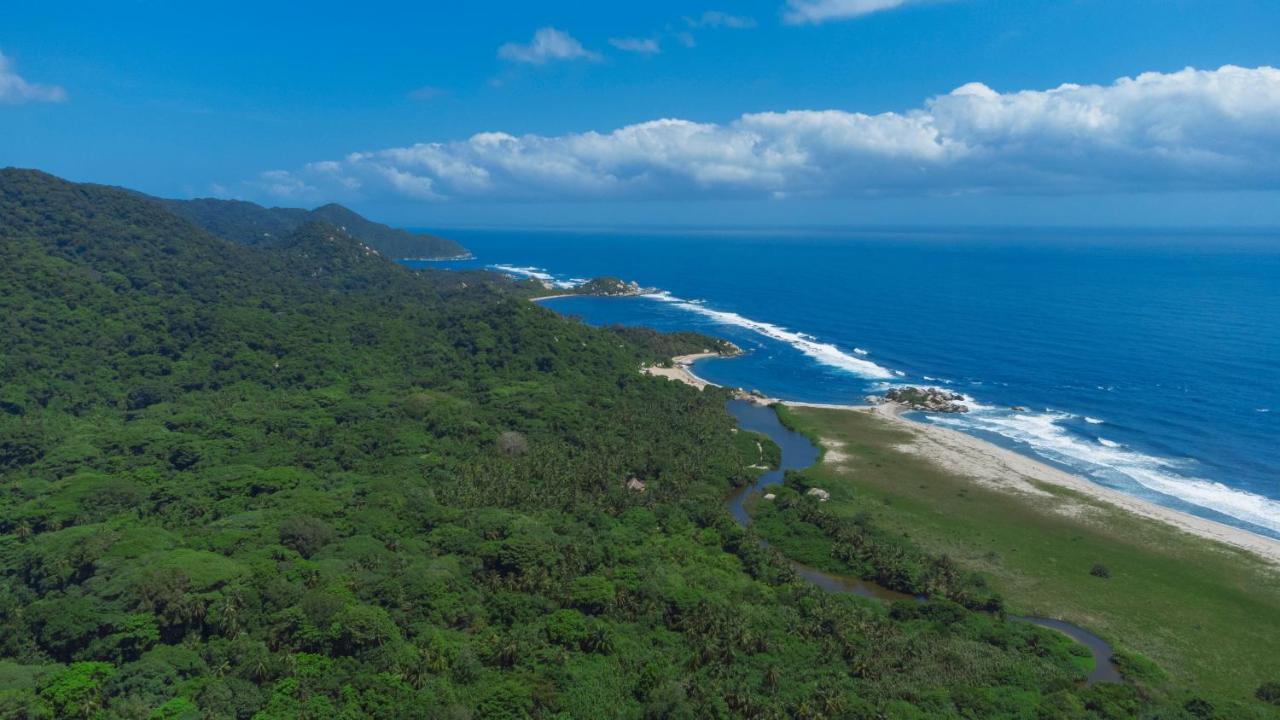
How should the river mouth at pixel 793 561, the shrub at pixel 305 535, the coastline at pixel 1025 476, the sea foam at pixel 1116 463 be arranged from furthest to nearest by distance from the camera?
the sea foam at pixel 1116 463
the coastline at pixel 1025 476
the shrub at pixel 305 535
the river mouth at pixel 793 561

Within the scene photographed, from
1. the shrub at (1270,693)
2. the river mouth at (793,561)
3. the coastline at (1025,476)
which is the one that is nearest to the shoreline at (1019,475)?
the coastline at (1025,476)

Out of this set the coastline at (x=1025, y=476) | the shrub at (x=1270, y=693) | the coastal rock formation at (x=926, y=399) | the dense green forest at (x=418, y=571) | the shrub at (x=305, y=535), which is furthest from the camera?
the coastal rock formation at (x=926, y=399)

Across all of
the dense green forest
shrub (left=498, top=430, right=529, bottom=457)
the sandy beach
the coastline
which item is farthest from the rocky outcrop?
the sandy beach

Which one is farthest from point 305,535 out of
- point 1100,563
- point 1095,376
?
point 1095,376

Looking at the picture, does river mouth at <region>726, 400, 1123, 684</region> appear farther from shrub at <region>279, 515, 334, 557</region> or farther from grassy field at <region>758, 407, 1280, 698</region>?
shrub at <region>279, 515, 334, 557</region>

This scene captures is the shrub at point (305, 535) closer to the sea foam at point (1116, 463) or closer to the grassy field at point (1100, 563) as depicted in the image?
the grassy field at point (1100, 563)

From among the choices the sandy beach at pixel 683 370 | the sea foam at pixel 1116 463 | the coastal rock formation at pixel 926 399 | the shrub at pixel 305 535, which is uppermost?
the shrub at pixel 305 535

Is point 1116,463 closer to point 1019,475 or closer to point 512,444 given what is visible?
point 1019,475
